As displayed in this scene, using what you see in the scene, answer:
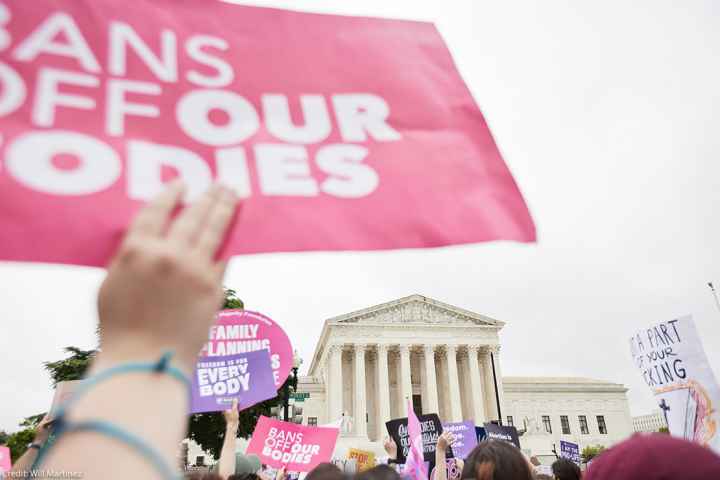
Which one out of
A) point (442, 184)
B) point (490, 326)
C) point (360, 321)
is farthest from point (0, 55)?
point (490, 326)

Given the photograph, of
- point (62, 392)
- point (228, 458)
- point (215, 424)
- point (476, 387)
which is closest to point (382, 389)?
point (476, 387)

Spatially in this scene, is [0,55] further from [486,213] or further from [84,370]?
[84,370]

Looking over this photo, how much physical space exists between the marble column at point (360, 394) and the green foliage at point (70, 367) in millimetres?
27049

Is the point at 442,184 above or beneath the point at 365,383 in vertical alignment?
beneath

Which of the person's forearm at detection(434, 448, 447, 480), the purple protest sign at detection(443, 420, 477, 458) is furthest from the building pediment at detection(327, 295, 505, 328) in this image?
the person's forearm at detection(434, 448, 447, 480)

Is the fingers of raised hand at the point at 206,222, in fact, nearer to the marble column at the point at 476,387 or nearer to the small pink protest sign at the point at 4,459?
the small pink protest sign at the point at 4,459

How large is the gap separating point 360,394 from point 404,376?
4.90 metres

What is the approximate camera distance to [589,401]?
6388 centimetres

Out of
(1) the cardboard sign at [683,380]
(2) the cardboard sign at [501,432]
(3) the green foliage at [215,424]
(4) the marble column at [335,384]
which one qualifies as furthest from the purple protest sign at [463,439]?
(4) the marble column at [335,384]

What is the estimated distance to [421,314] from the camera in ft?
181

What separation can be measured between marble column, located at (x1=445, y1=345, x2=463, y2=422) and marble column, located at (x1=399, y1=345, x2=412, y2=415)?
434 centimetres

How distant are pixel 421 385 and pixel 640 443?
56618mm

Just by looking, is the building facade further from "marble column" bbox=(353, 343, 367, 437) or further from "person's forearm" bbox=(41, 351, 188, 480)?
"person's forearm" bbox=(41, 351, 188, 480)

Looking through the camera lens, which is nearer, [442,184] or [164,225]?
[164,225]
